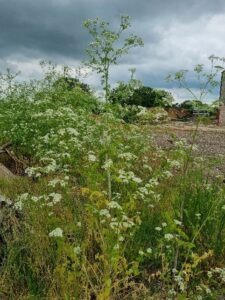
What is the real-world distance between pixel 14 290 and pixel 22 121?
18.4 ft

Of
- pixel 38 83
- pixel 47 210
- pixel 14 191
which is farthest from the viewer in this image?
pixel 38 83

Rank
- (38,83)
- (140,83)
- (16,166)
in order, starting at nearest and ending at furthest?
(140,83), (16,166), (38,83)

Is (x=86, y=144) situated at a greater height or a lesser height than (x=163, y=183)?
greater

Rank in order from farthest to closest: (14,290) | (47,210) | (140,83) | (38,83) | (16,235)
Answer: (38,83)
(140,83)
(47,210)
(16,235)
(14,290)

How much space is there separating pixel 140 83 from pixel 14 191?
8.01ft

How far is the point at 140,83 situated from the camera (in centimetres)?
574

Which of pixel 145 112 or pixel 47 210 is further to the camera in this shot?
pixel 145 112

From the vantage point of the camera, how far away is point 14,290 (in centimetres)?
456

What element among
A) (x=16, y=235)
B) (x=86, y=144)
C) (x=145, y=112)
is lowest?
(x=16, y=235)

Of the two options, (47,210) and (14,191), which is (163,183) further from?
(47,210)

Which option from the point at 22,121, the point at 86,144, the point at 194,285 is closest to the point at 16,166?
the point at 22,121

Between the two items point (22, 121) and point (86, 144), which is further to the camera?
point (22, 121)

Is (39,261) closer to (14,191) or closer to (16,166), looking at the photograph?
(14,191)

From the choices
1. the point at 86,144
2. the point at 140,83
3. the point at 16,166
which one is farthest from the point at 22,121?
the point at 140,83
